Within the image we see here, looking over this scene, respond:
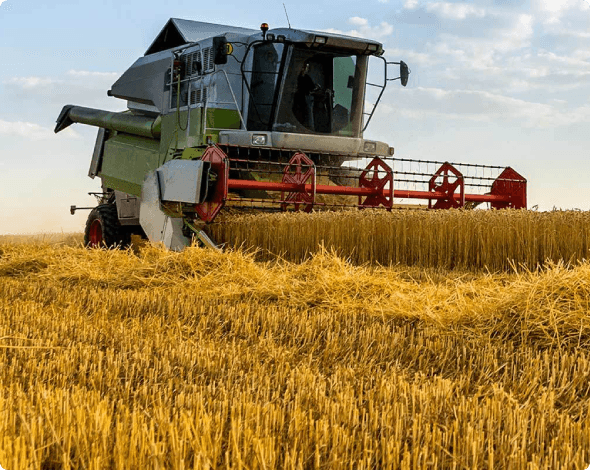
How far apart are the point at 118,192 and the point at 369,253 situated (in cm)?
586

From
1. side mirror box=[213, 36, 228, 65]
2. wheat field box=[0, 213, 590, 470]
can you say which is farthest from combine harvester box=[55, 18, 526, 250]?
wheat field box=[0, 213, 590, 470]

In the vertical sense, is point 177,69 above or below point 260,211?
above

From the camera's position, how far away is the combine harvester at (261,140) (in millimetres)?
9633

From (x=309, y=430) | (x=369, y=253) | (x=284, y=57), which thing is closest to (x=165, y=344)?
(x=309, y=430)

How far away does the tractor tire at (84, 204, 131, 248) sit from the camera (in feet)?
39.9

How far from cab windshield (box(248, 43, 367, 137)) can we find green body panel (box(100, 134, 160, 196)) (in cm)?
225

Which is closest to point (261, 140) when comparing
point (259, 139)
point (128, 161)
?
point (259, 139)

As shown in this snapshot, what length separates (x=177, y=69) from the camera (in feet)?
37.4

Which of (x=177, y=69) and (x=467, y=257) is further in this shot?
(x=177, y=69)

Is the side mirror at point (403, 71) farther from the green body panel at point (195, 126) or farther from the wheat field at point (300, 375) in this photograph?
the wheat field at point (300, 375)

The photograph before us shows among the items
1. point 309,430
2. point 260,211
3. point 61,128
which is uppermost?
point 61,128

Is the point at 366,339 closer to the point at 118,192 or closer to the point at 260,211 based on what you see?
the point at 260,211

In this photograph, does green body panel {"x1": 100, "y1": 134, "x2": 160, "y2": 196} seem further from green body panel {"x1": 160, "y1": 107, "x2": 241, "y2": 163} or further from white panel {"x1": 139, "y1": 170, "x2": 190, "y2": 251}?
white panel {"x1": 139, "y1": 170, "x2": 190, "y2": 251}

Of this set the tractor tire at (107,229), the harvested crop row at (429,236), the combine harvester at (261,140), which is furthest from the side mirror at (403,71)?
the tractor tire at (107,229)
